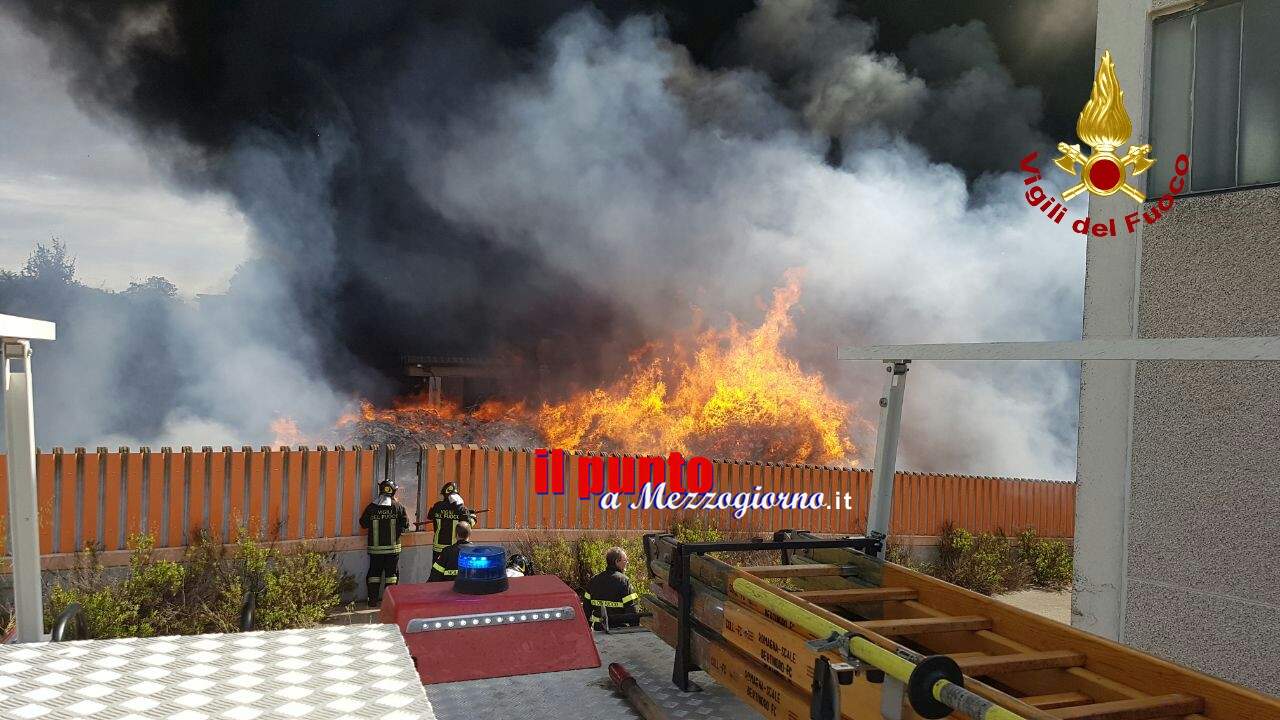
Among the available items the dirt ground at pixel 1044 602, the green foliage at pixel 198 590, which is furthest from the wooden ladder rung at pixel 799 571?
the dirt ground at pixel 1044 602

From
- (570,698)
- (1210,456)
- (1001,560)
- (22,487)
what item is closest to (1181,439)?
(1210,456)

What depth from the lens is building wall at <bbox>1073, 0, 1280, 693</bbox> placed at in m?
5.93

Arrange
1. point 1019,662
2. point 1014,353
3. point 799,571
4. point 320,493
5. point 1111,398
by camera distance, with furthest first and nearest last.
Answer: point 320,493 → point 1111,398 → point 799,571 → point 1014,353 → point 1019,662

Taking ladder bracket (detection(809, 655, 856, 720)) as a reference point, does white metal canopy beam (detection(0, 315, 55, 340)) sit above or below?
above

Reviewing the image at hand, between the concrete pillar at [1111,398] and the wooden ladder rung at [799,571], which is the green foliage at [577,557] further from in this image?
the wooden ladder rung at [799,571]

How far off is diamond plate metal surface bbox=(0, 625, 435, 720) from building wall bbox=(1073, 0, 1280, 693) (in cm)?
575

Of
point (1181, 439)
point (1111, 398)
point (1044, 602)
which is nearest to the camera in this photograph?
point (1181, 439)

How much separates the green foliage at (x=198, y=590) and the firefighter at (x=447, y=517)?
50.8 inches

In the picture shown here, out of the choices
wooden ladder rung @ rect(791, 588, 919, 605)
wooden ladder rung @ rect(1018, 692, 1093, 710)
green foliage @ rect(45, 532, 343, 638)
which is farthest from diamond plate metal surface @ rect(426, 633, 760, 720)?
green foliage @ rect(45, 532, 343, 638)

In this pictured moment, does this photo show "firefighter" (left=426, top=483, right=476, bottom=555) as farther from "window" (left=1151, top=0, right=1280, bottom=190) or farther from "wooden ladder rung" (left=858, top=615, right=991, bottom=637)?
"window" (left=1151, top=0, right=1280, bottom=190)

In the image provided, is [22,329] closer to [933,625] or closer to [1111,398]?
[933,625]

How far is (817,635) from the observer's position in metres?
3.71

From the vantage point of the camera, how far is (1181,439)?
21.0 ft

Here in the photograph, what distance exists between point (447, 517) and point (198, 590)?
9.38 feet
